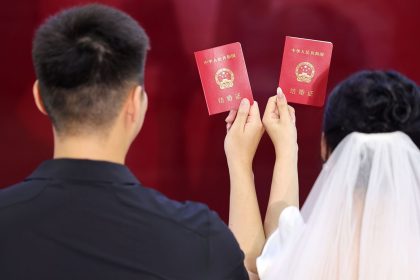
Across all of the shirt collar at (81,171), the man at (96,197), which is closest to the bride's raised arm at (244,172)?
the man at (96,197)

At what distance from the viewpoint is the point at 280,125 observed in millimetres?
1425

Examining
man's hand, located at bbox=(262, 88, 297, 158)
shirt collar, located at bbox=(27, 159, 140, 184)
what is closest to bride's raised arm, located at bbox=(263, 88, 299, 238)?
man's hand, located at bbox=(262, 88, 297, 158)

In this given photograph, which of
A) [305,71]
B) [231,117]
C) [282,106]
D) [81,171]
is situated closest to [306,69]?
[305,71]

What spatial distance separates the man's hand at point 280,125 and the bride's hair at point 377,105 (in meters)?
0.29

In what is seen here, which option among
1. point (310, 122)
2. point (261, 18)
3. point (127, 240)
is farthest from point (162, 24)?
point (127, 240)

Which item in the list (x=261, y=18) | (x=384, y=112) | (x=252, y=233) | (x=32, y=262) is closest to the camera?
(x=32, y=262)

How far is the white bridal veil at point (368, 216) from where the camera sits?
1.06 meters

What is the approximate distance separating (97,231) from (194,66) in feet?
2.60

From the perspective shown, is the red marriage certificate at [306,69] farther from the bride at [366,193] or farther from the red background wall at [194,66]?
the bride at [366,193]

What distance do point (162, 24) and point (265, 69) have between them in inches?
11.6

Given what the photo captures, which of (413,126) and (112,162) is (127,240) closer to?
(112,162)

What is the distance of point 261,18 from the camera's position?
61.4 inches

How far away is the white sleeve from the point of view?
1.19 meters

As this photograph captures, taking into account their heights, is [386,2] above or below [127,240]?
above
